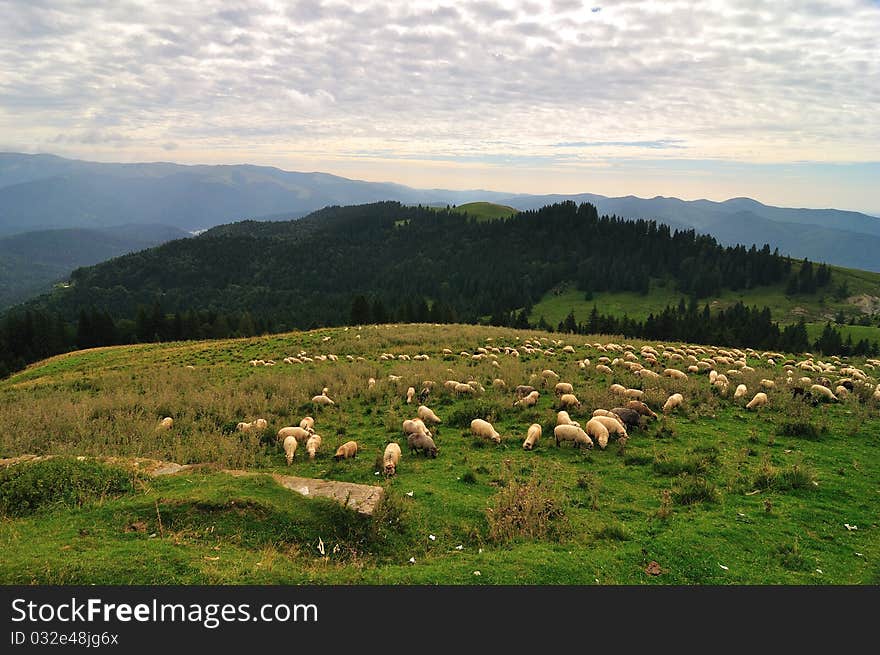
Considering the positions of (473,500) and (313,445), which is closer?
(473,500)

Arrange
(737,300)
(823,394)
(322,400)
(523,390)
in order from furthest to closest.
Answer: (737,300) < (322,400) < (523,390) < (823,394)

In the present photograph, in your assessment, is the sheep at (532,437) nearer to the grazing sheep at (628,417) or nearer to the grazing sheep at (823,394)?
the grazing sheep at (628,417)

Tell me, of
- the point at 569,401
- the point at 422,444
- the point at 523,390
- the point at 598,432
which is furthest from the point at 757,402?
the point at 422,444

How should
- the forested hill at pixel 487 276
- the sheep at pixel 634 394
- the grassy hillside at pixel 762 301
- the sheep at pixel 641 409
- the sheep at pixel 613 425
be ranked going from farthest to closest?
the forested hill at pixel 487 276 < the grassy hillside at pixel 762 301 < the sheep at pixel 634 394 < the sheep at pixel 641 409 < the sheep at pixel 613 425

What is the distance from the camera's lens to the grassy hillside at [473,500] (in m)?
6.57

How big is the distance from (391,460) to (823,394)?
16.7 m

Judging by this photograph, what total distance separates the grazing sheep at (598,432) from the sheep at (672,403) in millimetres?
3900

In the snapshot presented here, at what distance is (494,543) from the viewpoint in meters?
7.67

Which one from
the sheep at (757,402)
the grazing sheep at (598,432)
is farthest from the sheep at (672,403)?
the grazing sheep at (598,432)

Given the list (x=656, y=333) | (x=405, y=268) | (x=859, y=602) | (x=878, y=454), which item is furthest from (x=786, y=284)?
(x=859, y=602)

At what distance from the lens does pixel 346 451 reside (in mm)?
12203

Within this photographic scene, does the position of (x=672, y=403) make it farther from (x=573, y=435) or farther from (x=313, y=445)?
(x=313, y=445)

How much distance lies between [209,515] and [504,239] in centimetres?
18846

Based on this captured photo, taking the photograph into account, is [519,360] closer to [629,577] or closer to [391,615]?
[629,577]
